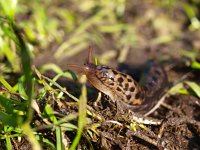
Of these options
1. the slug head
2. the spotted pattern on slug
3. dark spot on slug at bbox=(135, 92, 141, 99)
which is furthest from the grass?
dark spot on slug at bbox=(135, 92, 141, 99)

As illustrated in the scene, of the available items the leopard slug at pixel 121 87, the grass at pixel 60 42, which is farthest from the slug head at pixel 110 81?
the grass at pixel 60 42

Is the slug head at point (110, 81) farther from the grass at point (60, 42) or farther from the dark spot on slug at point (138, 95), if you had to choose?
the grass at point (60, 42)

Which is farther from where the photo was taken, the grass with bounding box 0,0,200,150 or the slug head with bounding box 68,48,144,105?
the slug head with bounding box 68,48,144,105

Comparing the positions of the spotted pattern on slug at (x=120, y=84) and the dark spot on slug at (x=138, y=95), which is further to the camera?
the dark spot on slug at (x=138, y=95)

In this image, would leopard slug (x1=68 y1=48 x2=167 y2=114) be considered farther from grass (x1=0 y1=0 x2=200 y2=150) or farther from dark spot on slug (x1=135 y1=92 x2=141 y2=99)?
grass (x1=0 y1=0 x2=200 y2=150)

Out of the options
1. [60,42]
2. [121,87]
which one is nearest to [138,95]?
[121,87]

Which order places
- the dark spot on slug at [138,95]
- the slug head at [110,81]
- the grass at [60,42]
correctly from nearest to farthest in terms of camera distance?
the grass at [60,42], the slug head at [110,81], the dark spot on slug at [138,95]

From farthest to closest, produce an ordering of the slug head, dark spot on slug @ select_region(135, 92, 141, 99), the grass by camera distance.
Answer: dark spot on slug @ select_region(135, 92, 141, 99)
the slug head
the grass
